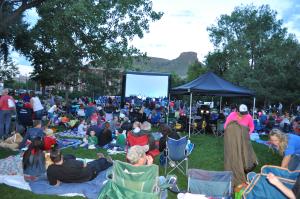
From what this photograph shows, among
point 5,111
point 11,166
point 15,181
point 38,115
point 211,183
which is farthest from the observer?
point 38,115

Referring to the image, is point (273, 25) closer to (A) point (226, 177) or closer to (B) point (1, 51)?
(B) point (1, 51)

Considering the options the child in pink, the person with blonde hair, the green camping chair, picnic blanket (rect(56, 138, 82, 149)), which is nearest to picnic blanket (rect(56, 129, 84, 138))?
picnic blanket (rect(56, 138, 82, 149))

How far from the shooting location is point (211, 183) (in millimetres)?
4660

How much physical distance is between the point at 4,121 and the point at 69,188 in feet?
17.5

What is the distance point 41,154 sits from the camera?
613cm

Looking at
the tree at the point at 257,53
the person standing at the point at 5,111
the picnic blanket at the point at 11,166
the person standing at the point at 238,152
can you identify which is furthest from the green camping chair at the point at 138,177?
the tree at the point at 257,53

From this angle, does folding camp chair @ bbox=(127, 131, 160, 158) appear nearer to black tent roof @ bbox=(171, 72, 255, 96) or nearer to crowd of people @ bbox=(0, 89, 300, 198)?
crowd of people @ bbox=(0, 89, 300, 198)

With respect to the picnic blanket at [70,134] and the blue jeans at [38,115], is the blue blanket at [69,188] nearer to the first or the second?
the picnic blanket at [70,134]

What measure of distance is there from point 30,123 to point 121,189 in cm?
826

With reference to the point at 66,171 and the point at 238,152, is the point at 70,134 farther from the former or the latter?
the point at 238,152

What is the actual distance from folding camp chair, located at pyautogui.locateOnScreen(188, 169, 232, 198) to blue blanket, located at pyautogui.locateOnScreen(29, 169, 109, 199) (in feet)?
4.81

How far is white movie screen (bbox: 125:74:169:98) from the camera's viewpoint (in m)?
19.2

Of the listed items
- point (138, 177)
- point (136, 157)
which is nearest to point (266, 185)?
point (138, 177)

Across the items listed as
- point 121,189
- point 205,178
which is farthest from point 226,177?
point 121,189
